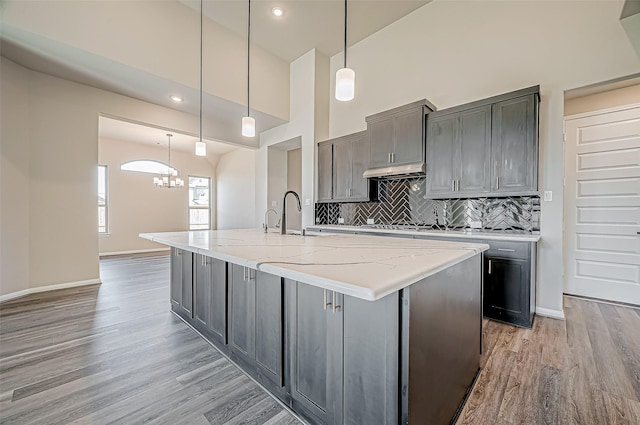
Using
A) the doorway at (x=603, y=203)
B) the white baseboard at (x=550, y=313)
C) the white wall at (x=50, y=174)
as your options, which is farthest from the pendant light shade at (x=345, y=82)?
the white wall at (x=50, y=174)

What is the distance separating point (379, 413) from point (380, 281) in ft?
1.93

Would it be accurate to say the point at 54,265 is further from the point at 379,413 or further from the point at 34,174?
the point at 379,413

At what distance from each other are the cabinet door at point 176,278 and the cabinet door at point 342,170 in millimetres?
2603

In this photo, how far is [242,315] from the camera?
1749mm

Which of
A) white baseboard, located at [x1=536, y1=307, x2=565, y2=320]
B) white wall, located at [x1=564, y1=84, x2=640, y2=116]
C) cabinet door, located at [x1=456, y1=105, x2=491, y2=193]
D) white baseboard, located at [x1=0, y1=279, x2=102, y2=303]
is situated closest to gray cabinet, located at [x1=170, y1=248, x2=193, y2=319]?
white baseboard, located at [x1=0, y1=279, x2=102, y2=303]

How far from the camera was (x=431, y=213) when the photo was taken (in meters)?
3.69

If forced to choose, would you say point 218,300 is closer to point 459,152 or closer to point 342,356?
point 342,356

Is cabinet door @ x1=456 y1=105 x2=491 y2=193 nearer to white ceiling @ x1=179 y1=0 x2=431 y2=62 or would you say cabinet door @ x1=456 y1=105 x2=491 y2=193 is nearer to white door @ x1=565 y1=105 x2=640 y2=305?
white door @ x1=565 y1=105 x2=640 y2=305

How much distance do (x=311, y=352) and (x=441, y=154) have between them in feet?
9.33

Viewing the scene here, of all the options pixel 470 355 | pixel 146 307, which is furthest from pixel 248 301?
pixel 146 307

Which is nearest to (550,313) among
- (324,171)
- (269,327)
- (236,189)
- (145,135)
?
(269,327)

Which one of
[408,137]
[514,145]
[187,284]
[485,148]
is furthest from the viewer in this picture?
[408,137]

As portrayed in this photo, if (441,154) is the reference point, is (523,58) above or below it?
above

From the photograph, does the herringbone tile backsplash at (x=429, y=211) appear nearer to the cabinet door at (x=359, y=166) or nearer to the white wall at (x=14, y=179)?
the cabinet door at (x=359, y=166)
